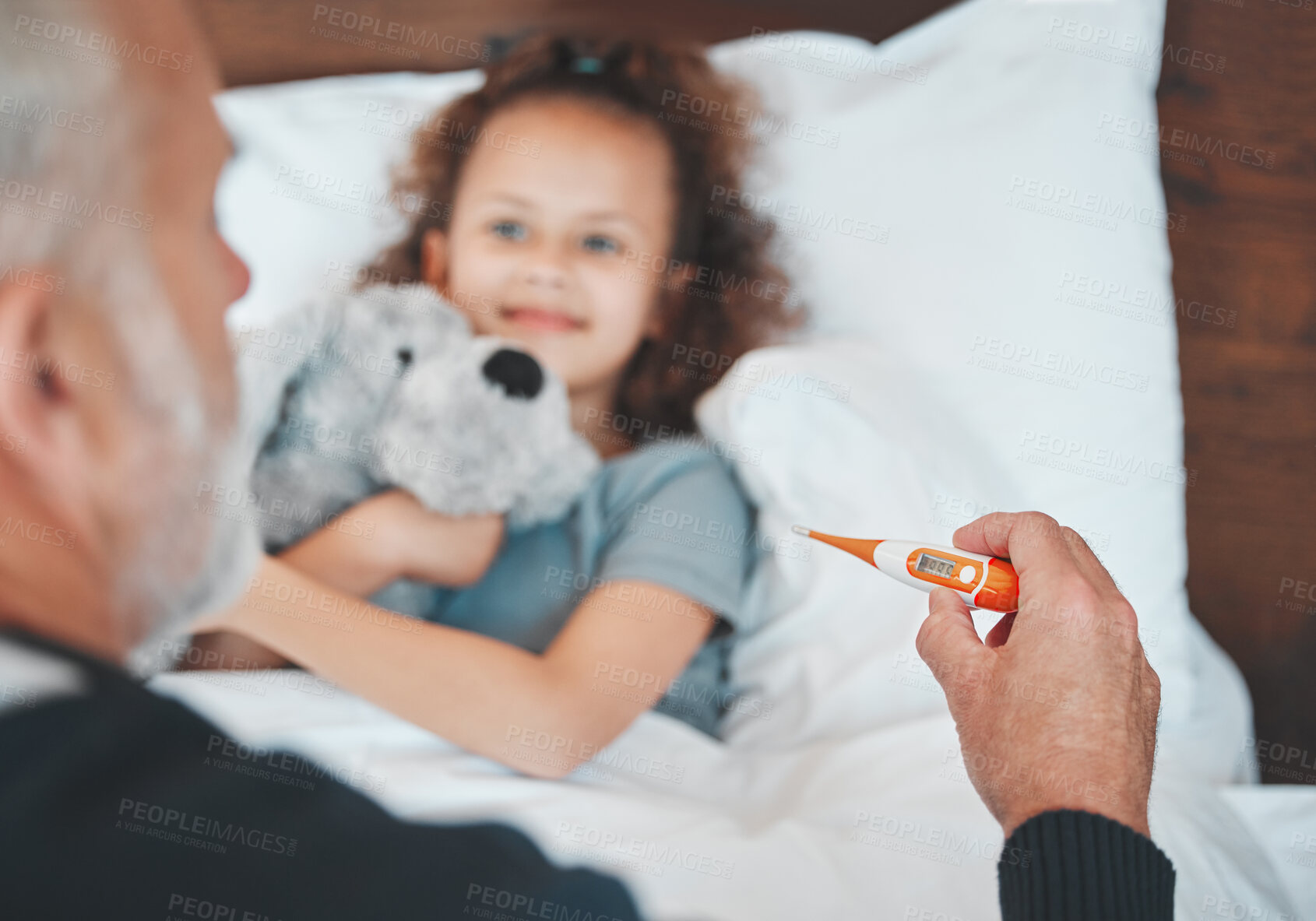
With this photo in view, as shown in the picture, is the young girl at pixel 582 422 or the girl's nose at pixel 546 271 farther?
the girl's nose at pixel 546 271

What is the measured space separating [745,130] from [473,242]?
377 millimetres

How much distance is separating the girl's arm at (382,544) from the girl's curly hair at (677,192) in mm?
343

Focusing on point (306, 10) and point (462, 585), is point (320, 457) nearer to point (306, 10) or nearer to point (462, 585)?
point (462, 585)

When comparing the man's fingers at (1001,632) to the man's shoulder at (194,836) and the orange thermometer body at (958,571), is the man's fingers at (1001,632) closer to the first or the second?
the orange thermometer body at (958,571)

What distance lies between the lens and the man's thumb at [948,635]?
52 centimetres

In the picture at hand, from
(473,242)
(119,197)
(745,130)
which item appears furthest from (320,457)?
(745,130)

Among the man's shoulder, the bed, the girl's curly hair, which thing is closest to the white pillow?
the bed

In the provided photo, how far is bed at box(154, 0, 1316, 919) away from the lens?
0.69 metres

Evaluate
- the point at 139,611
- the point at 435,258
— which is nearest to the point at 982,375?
the point at 435,258

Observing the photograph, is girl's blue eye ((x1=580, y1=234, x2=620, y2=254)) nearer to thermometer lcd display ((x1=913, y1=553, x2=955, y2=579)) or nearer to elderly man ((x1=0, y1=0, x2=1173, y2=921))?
elderly man ((x1=0, y1=0, x2=1173, y2=921))

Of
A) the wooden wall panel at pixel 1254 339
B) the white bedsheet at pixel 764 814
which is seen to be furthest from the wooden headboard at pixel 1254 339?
the white bedsheet at pixel 764 814

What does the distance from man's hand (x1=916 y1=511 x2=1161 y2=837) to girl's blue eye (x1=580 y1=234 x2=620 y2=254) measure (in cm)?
63

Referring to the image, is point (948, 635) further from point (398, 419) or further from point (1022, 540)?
point (398, 419)

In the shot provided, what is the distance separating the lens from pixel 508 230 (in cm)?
102
